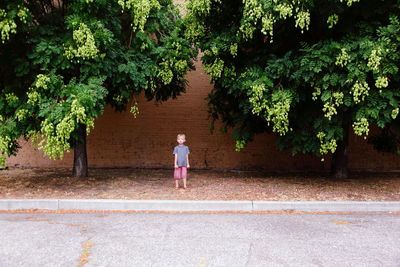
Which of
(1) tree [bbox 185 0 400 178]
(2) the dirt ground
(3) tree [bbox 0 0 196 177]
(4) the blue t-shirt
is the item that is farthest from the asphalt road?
(1) tree [bbox 185 0 400 178]

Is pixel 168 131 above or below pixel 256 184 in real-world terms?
above

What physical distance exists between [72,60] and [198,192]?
13.5 feet

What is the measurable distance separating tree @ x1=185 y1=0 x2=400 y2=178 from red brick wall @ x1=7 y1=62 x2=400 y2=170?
10.3 ft

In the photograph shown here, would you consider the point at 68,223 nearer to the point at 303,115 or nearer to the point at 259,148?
the point at 303,115

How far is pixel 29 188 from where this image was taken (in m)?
9.05

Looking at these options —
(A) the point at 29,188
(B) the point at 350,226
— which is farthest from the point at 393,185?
(A) the point at 29,188

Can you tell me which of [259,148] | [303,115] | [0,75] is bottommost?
[259,148]

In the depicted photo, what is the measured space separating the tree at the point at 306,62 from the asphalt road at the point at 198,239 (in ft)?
7.77

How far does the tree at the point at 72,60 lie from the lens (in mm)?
7379

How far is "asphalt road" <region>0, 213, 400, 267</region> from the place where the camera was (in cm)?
451

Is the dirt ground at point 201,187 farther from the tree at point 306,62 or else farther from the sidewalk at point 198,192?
the tree at point 306,62

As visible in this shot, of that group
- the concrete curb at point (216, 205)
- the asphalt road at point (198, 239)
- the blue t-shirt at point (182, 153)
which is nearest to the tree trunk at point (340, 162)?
the concrete curb at point (216, 205)

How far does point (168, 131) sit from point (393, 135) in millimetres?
7389

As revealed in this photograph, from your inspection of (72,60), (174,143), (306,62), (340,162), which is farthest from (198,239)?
(174,143)
